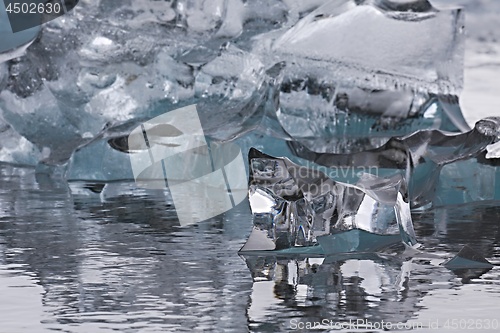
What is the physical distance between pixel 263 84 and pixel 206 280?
9.37ft

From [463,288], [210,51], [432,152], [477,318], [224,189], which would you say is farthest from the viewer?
[210,51]

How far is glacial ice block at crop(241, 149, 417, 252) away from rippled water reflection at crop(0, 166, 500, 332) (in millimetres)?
68

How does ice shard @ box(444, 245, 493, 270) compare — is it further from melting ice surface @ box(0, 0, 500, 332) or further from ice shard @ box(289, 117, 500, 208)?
ice shard @ box(289, 117, 500, 208)

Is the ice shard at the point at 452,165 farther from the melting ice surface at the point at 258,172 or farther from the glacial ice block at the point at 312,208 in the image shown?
the glacial ice block at the point at 312,208

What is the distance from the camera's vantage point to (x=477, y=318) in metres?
2.01

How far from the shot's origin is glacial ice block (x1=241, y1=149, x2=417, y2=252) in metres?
2.83

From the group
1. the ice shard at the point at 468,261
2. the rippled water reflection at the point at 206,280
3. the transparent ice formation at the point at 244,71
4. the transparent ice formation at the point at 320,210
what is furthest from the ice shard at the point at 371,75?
the ice shard at the point at 468,261

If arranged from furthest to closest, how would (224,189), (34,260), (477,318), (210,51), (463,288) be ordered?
(210,51) < (224,189) < (34,260) < (463,288) < (477,318)

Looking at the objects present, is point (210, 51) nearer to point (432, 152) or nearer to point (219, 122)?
point (219, 122)

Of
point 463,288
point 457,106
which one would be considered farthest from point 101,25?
point 463,288

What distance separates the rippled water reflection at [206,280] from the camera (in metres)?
2.02

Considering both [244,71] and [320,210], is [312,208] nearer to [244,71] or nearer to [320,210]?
[320,210]

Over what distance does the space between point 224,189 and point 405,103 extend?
0.87 metres

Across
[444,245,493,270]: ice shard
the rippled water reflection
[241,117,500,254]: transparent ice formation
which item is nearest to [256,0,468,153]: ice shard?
the rippled water reflection
